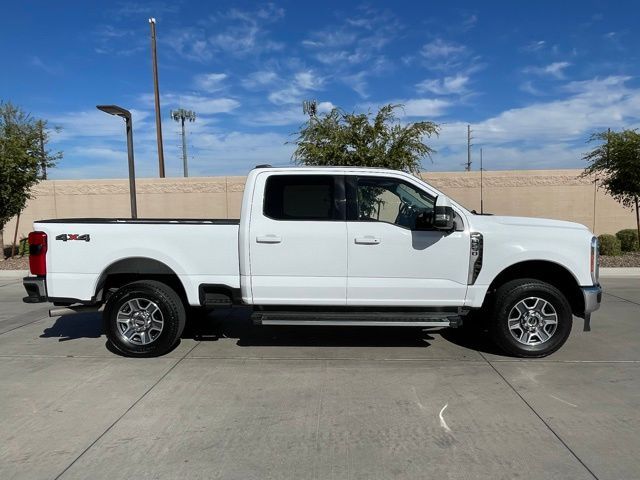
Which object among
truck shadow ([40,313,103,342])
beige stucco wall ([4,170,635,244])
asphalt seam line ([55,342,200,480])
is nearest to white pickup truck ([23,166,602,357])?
asphalt seam line ([55,342,200,480])

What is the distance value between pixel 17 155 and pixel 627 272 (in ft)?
54.3

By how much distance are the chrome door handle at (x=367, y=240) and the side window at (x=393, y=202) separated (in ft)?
0.77

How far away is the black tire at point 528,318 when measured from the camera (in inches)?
218

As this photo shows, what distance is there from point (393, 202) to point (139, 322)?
10.4 ft

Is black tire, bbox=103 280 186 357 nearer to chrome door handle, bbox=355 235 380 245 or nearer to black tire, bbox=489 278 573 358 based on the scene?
chrome door handle, bbox=355 235 380 245

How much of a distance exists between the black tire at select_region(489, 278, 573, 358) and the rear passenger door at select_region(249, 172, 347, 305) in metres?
1.70

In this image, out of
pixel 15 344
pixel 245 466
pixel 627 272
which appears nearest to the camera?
pixel 245 466

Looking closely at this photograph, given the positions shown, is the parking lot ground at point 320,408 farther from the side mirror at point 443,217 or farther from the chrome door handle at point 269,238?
the side mirror at point 443,217

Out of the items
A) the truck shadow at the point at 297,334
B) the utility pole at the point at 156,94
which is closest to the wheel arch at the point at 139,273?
the truck shadow at the point at 297,334

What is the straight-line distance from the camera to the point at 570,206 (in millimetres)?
18875

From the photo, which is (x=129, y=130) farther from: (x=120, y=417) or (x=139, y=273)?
(x=120, y=417)

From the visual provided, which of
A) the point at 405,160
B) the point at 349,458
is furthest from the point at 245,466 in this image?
the point at 405,160

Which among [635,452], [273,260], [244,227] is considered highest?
[244,227]

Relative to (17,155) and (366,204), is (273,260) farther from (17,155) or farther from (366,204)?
(17,155)
